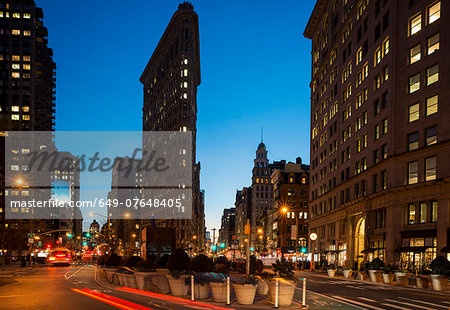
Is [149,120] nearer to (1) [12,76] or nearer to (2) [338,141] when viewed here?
(1) [12,76]

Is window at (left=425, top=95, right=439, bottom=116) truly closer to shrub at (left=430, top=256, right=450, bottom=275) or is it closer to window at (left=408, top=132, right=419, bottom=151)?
window at (left=408, top=132, right=419, bottom=151)

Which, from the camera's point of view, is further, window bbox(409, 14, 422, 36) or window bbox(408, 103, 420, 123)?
window bbox(409, 14, 422, 36)

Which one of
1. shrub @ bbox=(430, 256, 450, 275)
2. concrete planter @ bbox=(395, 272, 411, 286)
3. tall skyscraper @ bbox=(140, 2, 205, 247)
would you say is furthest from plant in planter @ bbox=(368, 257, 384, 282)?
tall skyscraper @ bbox=(140, 2, 205, 247)

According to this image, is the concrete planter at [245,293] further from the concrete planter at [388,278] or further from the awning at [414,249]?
the awning at [414,249]

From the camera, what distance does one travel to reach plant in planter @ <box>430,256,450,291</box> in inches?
1199

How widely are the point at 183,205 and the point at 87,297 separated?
4805 inches

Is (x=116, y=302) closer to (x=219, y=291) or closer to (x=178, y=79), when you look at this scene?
(x=219, y=291)

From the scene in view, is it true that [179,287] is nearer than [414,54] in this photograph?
Yes

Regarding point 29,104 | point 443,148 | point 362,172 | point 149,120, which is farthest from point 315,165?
point 29,104

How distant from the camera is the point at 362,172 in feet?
195

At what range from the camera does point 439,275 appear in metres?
30.6

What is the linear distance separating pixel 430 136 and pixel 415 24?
12.6 m

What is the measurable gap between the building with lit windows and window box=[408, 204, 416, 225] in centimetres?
11

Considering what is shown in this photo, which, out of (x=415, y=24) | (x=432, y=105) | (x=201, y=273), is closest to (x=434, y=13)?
(x=415, y=24)
